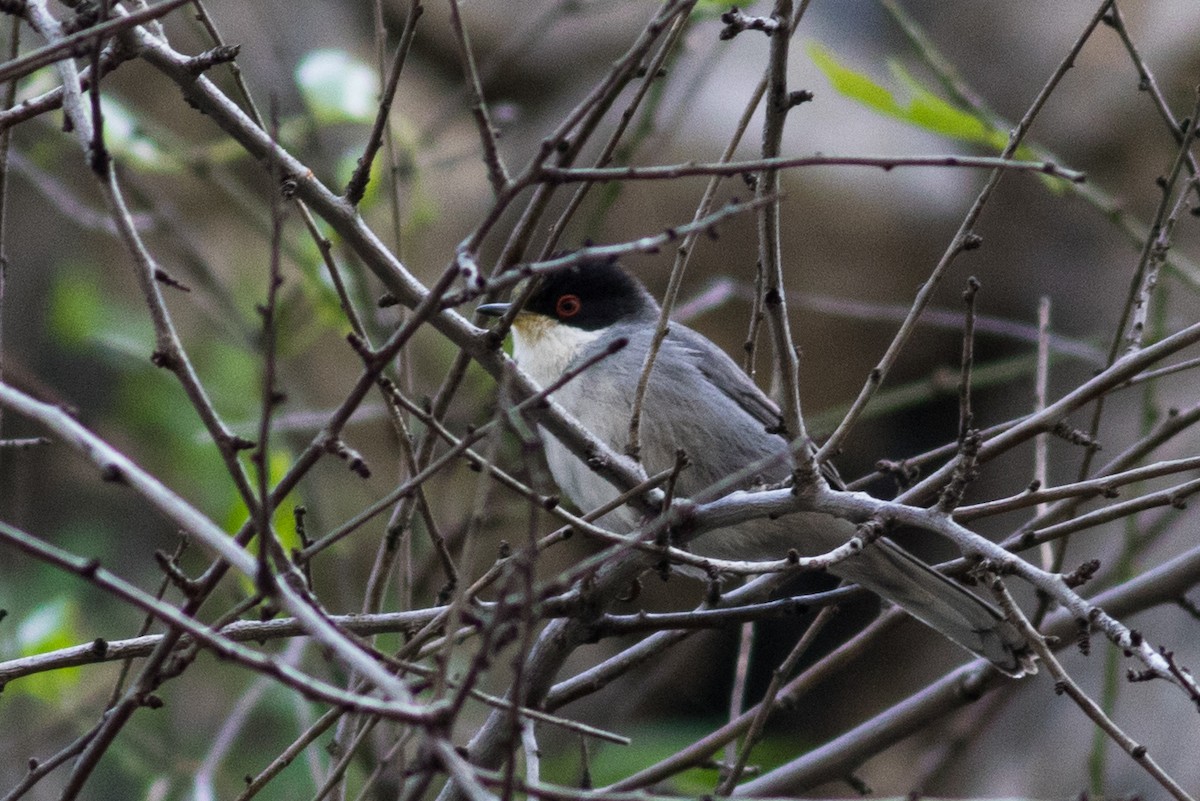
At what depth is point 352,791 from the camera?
266 inches

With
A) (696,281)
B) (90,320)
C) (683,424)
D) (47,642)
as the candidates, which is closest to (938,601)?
(683,424)

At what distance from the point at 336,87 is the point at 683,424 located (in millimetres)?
2064

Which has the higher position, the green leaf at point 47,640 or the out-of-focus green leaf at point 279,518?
the out-of-focus green leaf at point 279,518

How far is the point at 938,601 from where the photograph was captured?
4.02 meters

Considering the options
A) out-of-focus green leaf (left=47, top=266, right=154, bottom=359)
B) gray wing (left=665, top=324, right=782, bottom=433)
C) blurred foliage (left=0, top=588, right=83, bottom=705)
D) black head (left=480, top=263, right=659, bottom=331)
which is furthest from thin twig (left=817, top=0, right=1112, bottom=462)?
out-of-focus green leaf (left=47, top=266, right=154, bottom=359)

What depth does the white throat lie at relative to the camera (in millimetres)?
5238

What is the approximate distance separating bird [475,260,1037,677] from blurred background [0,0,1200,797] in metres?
2.01

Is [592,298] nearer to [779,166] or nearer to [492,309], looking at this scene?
[492,309]

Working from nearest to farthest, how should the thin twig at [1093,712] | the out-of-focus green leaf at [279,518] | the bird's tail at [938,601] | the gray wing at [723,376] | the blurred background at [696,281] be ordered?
the thin twig at [1093,712]
the bird's tail at [938,601]
the out-of-focus green leaf at [279,518]
the gray wing at [723,376]
the blurred background at [696,281]

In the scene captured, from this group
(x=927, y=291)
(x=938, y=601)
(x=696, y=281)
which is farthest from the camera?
(x=696, y=281)

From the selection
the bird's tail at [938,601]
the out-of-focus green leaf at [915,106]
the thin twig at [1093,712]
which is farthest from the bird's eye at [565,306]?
the thin twig at [1093,712]

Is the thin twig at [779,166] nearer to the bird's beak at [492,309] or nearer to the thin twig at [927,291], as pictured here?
the thin twig at [927,291]

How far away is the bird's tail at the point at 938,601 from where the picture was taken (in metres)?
3.77

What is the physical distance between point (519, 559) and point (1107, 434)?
8976mm
